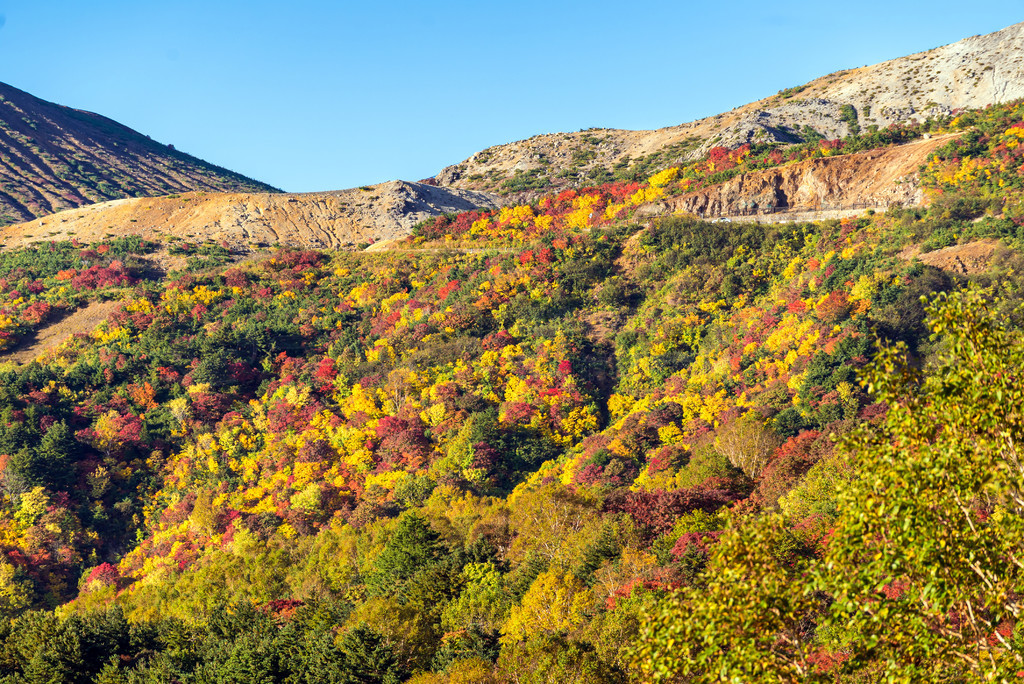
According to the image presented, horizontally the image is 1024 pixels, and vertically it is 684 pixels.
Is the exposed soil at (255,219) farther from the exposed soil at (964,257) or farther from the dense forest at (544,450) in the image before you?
the exposed soil at (964,257)

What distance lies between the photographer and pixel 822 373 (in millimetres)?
57156

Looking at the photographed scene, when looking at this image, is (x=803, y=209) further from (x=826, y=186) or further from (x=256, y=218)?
(x=256, y=218)

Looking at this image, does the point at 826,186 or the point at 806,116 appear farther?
the point at 806,116

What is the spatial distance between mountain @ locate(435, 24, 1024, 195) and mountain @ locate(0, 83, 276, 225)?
73751 mm

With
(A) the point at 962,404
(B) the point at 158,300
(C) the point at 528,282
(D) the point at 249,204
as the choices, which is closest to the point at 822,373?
(C) the point at 528,282

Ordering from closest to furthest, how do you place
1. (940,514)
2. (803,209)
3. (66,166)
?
1. (940,514)
2. (803,209)
3. (66,166)

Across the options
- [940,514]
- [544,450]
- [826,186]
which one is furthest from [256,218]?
[940,514]

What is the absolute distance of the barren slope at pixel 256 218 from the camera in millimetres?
114312

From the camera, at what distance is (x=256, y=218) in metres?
120

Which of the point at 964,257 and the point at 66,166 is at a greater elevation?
the point at 66,166

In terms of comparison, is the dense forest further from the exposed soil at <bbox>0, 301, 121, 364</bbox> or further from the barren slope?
the barren slope

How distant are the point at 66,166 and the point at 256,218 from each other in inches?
2930

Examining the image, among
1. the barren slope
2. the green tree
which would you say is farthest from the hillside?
the barren slope

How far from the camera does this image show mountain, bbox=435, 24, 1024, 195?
115m
